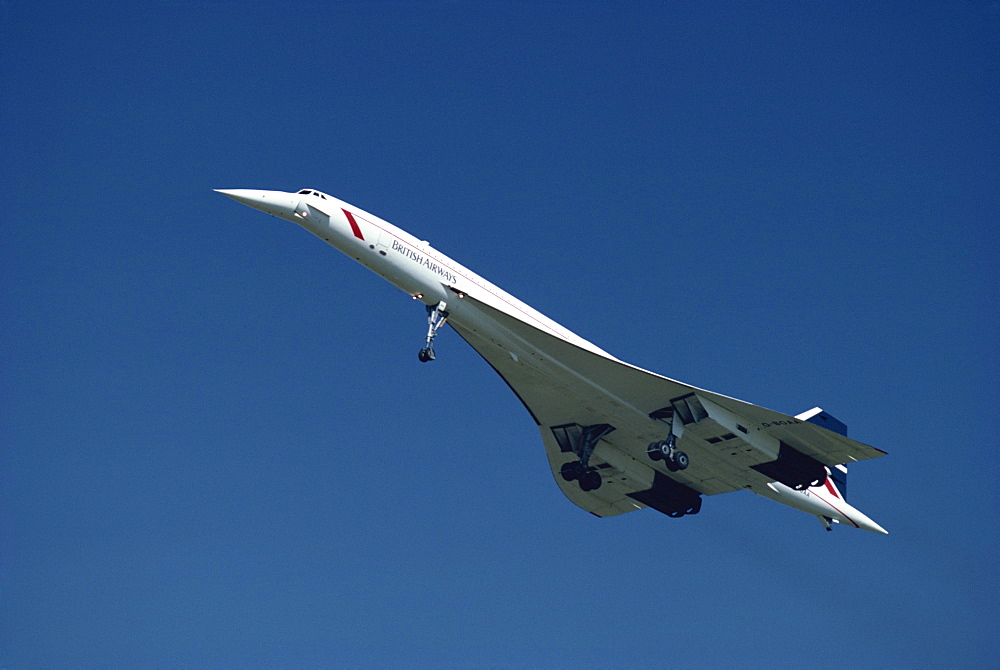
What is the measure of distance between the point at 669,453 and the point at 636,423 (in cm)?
153

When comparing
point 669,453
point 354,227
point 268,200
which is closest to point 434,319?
point 354,227

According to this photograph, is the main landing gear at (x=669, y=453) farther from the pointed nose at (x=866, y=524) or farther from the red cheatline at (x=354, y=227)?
the red cheatline at (x=354, y=227)

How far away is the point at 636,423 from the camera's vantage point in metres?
26.3

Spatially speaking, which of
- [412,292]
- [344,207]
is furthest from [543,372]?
[344,207]

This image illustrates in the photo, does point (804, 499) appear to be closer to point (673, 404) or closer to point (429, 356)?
point (673, 404)

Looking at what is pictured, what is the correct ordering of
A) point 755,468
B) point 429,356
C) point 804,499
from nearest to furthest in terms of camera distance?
point 429,356 → point 755,468 → point 804,499

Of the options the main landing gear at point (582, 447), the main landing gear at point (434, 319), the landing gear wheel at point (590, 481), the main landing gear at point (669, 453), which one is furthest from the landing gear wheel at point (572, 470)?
the main landing gear at point (434, 319)

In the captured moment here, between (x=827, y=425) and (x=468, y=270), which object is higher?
(x=468, y=270)

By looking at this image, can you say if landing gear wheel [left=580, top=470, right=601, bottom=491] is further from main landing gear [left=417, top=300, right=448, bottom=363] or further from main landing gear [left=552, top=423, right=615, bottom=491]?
main landing gear [left=417, top=300, right=448, bottom=363]

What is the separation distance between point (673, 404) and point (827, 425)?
3.54 metres

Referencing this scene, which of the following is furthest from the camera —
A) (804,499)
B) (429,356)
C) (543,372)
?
(804,499)

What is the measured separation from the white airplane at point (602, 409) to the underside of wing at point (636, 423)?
0.09 ft

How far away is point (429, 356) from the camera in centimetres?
2300

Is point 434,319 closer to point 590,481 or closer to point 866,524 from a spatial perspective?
point 590,481
